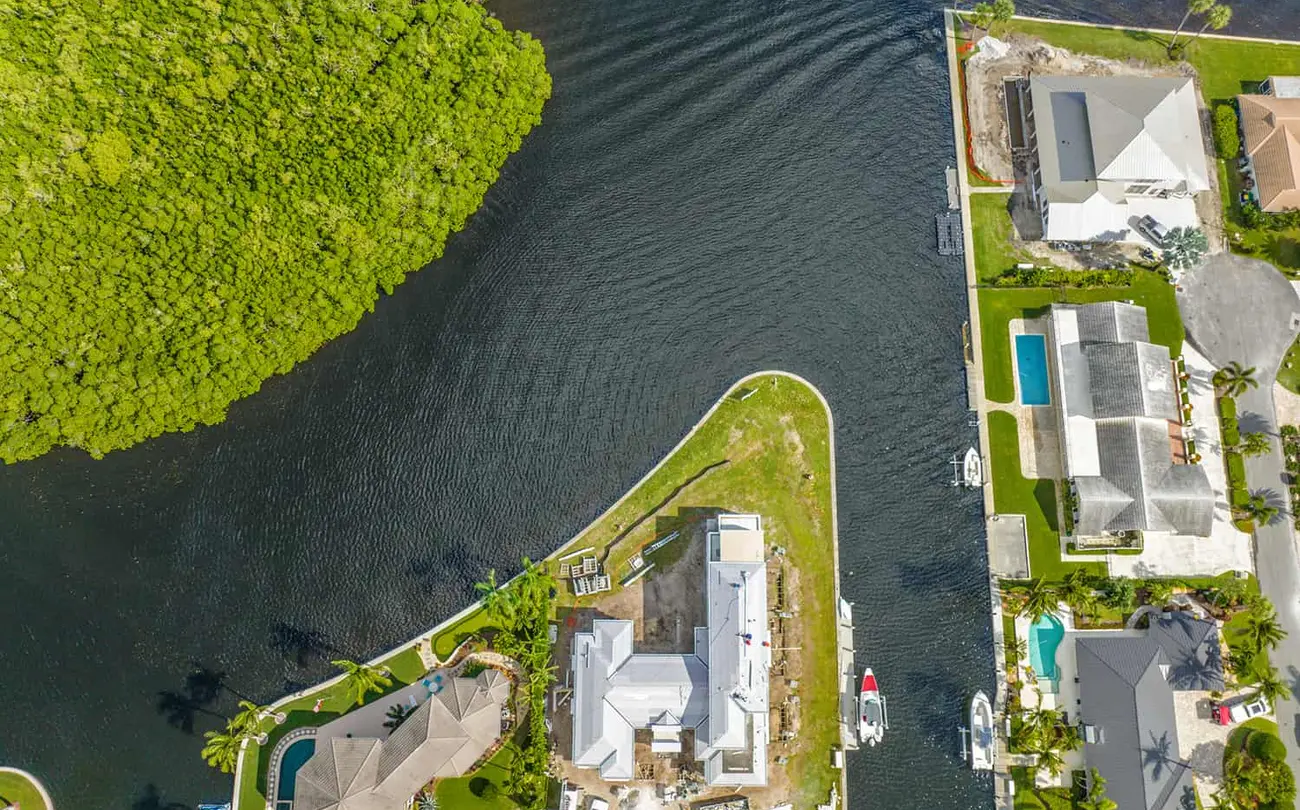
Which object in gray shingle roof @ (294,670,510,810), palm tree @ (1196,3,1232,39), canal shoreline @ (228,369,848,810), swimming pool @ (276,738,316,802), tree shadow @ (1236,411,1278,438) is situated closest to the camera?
gray shingle roof @ (294,670,510,810)

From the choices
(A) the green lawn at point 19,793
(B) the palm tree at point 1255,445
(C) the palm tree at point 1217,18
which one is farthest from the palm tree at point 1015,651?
(A) the green lawn at point 19,793

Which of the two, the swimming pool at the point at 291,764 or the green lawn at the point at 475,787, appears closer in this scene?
the green lawn at the point at 475,787

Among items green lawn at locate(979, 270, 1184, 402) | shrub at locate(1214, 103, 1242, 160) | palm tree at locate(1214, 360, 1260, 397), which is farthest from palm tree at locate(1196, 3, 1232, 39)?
palm tree at locate(1214, 360, 1260, 397)

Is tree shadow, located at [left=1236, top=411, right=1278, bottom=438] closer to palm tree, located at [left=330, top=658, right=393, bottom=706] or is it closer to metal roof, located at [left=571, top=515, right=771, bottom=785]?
metal roof, located at [left=571, top=515, right=771, bottom=785]

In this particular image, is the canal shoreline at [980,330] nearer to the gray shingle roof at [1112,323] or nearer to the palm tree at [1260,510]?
the gray shingle roof at [1112,323]

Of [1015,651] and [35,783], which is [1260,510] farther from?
[35,783]

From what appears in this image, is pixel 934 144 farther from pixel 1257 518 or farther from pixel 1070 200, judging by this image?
pixel 1257 518
